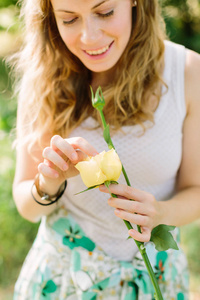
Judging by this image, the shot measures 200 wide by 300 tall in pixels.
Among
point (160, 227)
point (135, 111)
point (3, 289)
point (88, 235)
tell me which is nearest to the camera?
point (160, 227)

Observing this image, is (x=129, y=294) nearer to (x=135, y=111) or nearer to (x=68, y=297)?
(x=68, y=297)

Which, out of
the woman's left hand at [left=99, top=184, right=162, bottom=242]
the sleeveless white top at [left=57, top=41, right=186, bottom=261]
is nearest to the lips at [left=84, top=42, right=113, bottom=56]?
the sleeveless white top at [left=57, top=41, right=186, bottom=261]

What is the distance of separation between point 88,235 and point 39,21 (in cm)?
85

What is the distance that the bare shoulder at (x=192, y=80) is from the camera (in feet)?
4.56

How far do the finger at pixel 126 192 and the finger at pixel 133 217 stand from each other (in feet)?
0.13

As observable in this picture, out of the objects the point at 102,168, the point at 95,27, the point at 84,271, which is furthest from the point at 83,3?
the point at 84,271

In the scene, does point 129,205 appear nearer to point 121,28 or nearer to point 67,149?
point 67,149

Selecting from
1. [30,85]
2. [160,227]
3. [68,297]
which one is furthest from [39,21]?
[68,297]

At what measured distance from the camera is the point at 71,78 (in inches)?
61.3

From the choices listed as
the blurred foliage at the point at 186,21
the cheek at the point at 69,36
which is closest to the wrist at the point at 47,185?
→ the cheek at the point at 69,36

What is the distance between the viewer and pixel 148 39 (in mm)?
1419

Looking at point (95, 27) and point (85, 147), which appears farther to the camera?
point (95, 27)

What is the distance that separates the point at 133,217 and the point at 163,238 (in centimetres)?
11

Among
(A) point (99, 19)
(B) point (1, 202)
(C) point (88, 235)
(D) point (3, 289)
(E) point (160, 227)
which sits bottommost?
(D) point (3, 289)
